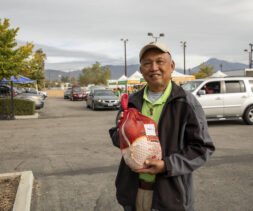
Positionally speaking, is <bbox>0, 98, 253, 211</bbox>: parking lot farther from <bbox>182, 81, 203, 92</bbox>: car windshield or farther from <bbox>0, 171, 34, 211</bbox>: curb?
<bbox>182, 81, 203, 92</bbox>: car windshield

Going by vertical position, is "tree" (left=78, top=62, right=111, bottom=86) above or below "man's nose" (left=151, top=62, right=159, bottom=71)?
above

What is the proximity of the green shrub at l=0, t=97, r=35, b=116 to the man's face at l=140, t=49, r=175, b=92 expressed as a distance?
13.7m

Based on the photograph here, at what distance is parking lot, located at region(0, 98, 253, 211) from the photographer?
136 inches

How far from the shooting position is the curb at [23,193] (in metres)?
3.16

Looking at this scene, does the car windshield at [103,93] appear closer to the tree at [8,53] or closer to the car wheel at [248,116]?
the tree at [8,53]

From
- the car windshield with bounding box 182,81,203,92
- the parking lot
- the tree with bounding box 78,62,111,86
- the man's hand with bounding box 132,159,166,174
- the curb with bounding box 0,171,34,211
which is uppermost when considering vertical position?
the tree with bounding box 78,62,111,86

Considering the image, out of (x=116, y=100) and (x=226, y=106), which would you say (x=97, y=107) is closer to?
(x=116, y=100)

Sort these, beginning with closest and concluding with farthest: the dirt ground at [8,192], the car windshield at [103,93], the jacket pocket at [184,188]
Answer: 1. the jacket pocket at [184,188]
2. the dirt ground at [8,192]
3. the car windshield at [103,93]

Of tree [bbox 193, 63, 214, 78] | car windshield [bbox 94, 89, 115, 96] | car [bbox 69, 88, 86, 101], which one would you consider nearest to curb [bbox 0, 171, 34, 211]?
car windshield [bbox 94, 89, 115, 96]

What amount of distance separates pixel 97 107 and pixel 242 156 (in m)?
11.9

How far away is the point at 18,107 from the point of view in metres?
14.1

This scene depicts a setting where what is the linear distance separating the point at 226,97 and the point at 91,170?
6.59m

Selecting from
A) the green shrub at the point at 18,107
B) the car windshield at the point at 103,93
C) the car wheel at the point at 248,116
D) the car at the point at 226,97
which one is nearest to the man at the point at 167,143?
the car at the point at 226,97

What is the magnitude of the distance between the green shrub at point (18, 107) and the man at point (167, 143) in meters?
13.6
